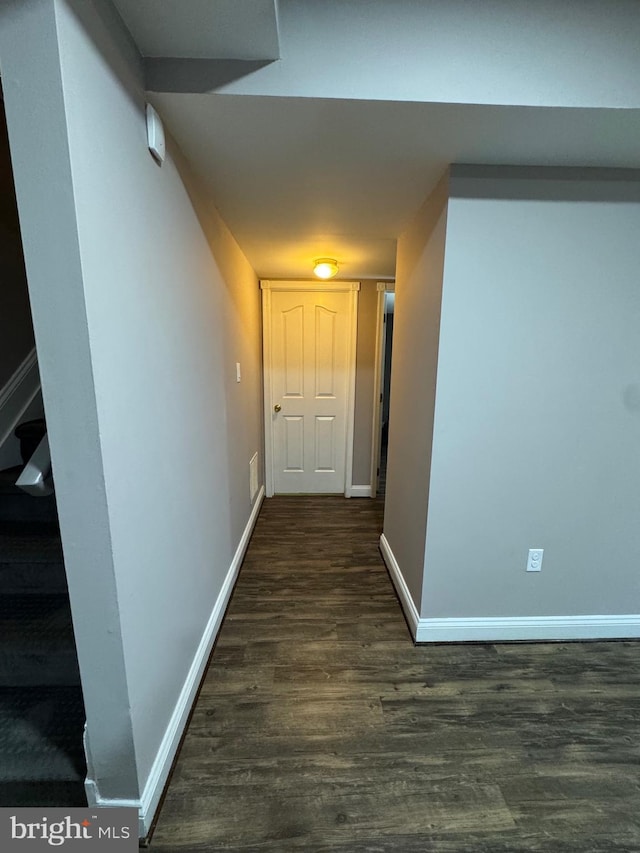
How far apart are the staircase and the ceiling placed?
143 centimetres

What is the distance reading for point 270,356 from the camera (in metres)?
3.29

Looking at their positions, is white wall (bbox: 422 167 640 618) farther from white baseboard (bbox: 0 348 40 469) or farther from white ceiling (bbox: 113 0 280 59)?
white baseboard (bbox: 0 348 40 469)

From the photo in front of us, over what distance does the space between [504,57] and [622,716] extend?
7.59ft

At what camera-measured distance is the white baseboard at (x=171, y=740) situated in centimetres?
99

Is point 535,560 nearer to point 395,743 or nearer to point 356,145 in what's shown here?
point 395,743

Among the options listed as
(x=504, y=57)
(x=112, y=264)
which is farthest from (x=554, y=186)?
(x=112, y=264)

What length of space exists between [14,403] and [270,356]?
1901 mm

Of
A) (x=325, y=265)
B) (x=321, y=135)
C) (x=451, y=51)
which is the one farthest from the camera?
(x=325, y=265)

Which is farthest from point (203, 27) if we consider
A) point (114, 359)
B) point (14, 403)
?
point (14, 403)

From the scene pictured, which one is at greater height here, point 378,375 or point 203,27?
point 203,27

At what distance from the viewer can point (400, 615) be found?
1884 mm

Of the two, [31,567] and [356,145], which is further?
[31,567]

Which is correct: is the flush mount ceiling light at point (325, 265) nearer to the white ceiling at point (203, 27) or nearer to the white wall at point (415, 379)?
the white wall at point (415, 379)

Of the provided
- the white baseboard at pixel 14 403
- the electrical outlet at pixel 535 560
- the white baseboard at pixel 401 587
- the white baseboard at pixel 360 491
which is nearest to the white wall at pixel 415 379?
the white baseboard at pixel 401 587
